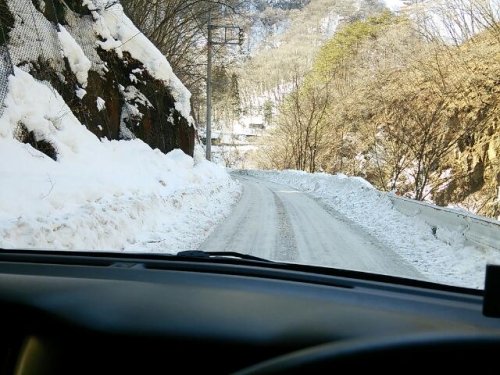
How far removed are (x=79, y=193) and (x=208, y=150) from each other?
76.8 feet

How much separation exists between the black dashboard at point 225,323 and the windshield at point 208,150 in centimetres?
115

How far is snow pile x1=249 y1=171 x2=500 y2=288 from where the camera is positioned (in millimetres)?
6438

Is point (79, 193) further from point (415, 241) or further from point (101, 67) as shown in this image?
point (101, 67)

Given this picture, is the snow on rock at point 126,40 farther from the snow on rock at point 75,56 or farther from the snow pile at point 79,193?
the snow pile at point 79,193

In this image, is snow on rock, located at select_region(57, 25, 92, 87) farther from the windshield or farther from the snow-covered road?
the snow-covered road

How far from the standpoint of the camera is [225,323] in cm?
158

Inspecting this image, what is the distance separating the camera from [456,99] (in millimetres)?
19406

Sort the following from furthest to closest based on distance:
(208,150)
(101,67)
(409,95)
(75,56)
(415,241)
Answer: (208,150) < (409,95) < (101,67) < (75,56) < (415,241)

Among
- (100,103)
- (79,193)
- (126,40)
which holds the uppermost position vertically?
(126,40)

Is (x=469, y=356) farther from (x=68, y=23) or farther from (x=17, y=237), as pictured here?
(x=68, y=23)

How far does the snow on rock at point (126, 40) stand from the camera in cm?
1599

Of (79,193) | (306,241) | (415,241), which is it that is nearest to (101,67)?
(79,193)

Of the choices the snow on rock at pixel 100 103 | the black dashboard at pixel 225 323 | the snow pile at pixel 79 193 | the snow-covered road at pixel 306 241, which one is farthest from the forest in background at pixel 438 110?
the black dashboard at pixel 225 323

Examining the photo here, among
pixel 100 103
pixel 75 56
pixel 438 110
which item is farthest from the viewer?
pixel 438 110
